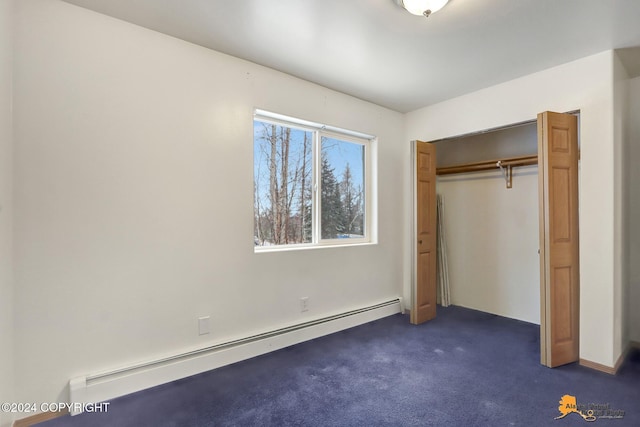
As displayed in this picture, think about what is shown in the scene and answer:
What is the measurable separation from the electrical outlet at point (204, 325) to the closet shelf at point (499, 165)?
11.1 feet

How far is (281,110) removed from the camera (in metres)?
2.85

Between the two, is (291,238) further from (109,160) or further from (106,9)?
(106,9)

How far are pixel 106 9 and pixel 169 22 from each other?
36 centimetres

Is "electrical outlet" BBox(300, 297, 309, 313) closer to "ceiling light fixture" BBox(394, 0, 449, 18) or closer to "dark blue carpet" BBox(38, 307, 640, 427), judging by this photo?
"dark blue carpet" BBox(38, 307, 640, 427)

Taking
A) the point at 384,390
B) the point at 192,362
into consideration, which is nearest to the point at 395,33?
the point at 384,390

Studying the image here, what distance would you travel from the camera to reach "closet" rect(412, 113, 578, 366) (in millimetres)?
2480

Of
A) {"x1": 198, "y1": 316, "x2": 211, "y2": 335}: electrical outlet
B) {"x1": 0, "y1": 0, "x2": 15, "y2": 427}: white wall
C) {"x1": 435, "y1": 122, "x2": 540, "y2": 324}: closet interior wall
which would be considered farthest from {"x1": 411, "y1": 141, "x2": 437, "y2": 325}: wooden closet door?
{"x1": 0, "y1": 0, "x2": 15, "y2": 427}: white wall

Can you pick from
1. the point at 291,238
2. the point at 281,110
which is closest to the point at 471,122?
the point at 281,110

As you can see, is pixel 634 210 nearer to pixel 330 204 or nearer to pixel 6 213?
pixel 330 204

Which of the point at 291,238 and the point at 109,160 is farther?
the point at 291,238

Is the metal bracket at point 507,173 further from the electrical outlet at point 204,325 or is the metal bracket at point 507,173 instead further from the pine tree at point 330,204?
the electrical outlet at point 204,325

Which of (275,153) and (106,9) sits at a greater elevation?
(106,9)

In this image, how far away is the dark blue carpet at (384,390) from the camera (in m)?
1.81

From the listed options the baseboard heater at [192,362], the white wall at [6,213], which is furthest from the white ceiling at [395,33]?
the baseboard heater at [192,362]
